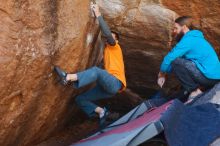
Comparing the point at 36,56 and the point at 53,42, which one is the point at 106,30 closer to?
the point at 53,42

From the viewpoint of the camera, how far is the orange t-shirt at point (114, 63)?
6.92 m

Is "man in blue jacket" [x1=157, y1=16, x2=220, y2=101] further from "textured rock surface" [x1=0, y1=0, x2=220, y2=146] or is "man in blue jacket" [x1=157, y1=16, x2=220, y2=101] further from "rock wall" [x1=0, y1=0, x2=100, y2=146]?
"rock wall" [x1=0, y1=0, x2=100, y2=146]

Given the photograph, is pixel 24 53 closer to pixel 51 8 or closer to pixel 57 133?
pixel 51 8

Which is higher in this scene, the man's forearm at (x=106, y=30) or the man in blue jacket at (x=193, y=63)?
the man's forearm at (x=106, y=30)

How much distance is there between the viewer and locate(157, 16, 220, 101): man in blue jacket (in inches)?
277

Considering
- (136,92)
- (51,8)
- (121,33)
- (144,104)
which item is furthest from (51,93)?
(136,92)

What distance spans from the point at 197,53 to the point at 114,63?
4.18 ft

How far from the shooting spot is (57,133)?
7727 millimetres

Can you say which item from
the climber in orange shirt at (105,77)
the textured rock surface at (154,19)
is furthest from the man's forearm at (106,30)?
the textured rock surface at (154,19)

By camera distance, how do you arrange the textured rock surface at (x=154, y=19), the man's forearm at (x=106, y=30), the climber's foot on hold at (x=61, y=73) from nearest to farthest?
the climber's foot on hold at (x=61, y=73) → the man's forearm at (x=106, y=30) → the textured rock surface at (x=154, y=19)

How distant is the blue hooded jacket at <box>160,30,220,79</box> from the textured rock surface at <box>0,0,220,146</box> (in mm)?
1084

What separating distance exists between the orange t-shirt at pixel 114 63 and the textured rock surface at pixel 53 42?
21 centimetres

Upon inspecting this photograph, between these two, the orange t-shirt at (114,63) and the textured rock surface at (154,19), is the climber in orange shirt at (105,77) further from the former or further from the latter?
the textured rock surface at (154,19)

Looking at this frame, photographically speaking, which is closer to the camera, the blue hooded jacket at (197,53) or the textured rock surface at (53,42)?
the textured rock surface at (53,42)
